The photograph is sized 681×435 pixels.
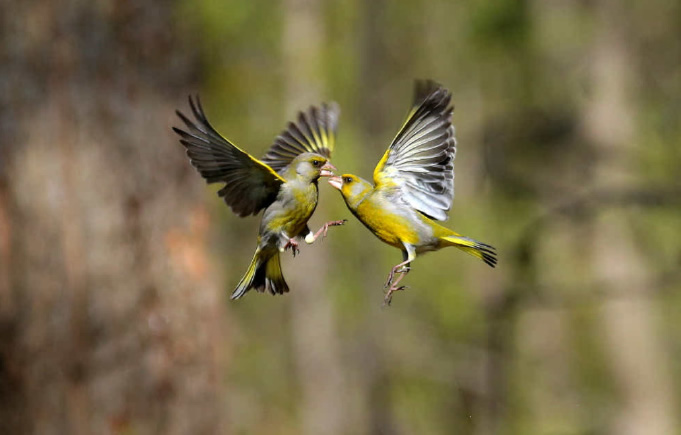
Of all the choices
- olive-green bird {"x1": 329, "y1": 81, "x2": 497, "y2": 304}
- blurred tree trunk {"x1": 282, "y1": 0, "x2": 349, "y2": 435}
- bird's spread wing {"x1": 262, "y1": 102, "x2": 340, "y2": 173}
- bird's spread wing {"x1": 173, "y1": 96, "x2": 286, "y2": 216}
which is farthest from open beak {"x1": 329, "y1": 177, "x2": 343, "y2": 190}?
blurred tree trunk {"x1": 282, "y1": 0, "x2": 349, "y2": 435}

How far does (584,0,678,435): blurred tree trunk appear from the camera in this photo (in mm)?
10344

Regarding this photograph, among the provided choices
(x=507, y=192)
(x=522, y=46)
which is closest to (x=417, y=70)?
(x=522, y=46)

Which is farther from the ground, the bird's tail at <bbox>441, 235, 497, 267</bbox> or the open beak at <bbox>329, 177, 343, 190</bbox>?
the open beak at <bbox>329, 177, 343, 190</bbox>

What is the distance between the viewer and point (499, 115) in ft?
54.9

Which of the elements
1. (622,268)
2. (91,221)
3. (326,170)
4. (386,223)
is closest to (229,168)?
(326,170)

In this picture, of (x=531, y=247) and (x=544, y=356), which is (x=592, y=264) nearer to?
(x=531, y=247)

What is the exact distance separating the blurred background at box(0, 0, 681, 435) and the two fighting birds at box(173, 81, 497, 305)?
160 inches

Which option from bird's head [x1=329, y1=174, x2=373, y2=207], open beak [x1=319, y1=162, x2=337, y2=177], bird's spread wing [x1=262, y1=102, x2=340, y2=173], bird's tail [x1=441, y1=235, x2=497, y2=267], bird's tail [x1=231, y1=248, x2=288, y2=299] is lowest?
bird's tail [x1=231, y1=248, x2=288, y2=299]

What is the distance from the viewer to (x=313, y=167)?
1.86 m

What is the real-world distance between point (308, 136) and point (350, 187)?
606 millimetres

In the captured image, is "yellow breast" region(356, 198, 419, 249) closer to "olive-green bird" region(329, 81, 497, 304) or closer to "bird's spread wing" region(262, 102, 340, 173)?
"olive-green bird" region(329, 81, 497, 304)

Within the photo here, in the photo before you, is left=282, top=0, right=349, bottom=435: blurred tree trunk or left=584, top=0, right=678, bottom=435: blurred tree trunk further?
left=282, top=0, right=349, bottom=435: blurred tree trunk

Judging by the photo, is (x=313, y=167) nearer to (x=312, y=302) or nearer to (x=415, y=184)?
(x=415, y=184)

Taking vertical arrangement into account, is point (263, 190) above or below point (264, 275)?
above
